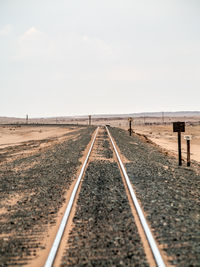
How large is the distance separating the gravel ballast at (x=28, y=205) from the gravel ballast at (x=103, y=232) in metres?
0.64

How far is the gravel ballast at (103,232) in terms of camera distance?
3525mm

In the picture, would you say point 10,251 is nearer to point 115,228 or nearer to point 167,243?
point 115,228

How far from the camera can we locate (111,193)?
21.8ft

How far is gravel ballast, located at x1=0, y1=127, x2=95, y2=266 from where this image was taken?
3.97 meters

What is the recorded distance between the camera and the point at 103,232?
14.3ft

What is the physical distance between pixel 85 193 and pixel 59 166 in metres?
4.73

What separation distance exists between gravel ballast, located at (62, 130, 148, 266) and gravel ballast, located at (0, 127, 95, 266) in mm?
637

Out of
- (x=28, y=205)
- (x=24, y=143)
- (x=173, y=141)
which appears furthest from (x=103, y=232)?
(x=173, y=141)

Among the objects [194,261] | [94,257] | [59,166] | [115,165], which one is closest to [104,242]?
[94,257]

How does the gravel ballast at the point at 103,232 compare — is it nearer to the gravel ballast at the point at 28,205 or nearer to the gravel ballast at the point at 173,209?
the gravel ballast at the point at 173,209

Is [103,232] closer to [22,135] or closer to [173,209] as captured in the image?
[173,209]

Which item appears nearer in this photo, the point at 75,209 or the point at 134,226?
the point at 134,226

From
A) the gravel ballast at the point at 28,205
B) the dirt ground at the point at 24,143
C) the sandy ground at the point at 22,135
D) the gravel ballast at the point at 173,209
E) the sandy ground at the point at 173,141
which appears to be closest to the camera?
the gravel ballast at the point at 173,209

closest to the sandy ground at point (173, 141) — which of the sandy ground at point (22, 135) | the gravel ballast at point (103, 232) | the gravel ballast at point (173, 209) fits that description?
the gravel ballast at point (173, 209)
